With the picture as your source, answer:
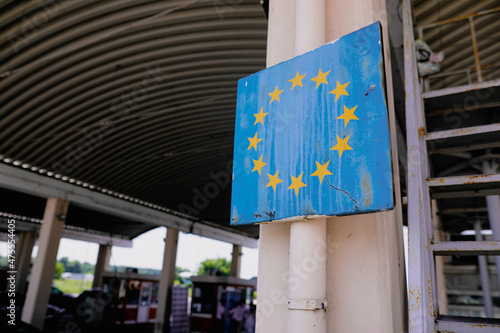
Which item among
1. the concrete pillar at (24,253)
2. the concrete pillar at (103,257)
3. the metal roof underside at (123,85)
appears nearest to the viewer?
the metal roof underside at (123,85)

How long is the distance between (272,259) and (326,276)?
354mm

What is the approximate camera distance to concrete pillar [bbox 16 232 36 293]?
1950cm

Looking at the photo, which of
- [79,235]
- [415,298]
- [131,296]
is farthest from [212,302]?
[79,235]

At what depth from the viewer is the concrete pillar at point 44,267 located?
31.4 feet

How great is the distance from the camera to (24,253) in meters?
19.7

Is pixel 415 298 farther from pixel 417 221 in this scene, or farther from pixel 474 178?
pixel 474 178

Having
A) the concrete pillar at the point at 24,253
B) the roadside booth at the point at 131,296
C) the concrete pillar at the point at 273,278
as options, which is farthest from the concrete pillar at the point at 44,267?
the concrete pillar at the point at 24,253

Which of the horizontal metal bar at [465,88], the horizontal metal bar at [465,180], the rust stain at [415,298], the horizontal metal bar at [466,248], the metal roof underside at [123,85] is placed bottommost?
the rust stain at [415,298]

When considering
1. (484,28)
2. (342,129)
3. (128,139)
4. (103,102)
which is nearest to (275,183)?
(342,129)

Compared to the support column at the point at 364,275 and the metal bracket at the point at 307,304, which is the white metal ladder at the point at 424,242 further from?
the metal bracket at the point at 307,304

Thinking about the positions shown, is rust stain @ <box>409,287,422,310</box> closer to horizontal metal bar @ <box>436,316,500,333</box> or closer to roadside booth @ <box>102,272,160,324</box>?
horizontal metal bar @ <box>436,316,500,333</box>

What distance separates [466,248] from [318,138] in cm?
100

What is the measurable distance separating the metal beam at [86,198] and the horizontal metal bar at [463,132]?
10.5 m

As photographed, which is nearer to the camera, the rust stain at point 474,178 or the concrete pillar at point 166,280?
the rust stain at point 474,178
